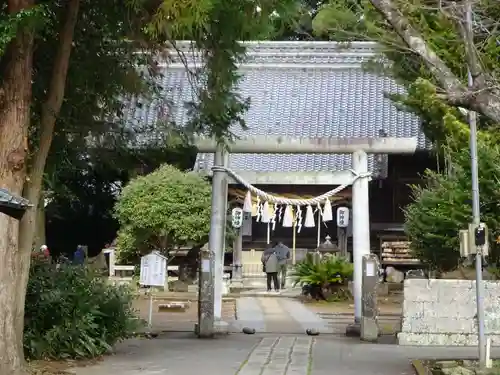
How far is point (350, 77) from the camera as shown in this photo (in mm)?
28656

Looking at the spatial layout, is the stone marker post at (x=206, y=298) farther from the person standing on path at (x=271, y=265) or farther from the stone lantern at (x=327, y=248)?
the stone lantern at (x=327, y=248)

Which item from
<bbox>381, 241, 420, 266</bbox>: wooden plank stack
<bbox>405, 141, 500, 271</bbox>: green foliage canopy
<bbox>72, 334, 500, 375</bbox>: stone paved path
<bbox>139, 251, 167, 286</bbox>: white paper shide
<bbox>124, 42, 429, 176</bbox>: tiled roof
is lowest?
Answer: <bbox>72, 334, 500, 375</bbox>: stone paved path

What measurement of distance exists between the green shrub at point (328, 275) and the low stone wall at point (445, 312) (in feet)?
26.0

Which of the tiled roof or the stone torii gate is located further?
the tiled roof

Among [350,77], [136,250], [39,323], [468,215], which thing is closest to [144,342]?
[39,323]

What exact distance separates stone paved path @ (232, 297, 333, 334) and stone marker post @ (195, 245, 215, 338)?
4.48ft

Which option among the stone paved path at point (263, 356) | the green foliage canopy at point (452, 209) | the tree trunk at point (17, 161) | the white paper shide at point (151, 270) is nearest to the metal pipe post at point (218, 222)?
the stone paved path at point (263, 356)

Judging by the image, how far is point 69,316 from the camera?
1034 cm

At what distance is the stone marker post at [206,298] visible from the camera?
13.6 m

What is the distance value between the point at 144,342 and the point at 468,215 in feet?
23.3

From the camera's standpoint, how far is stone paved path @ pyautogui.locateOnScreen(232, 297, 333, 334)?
15.2 metres

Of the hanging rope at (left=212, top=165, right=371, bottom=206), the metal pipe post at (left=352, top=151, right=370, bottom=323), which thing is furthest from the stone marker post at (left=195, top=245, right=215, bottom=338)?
the metal pipe post at (left=352, top=151, right=370, bottom=323)

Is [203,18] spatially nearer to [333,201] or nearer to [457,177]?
[457,177]

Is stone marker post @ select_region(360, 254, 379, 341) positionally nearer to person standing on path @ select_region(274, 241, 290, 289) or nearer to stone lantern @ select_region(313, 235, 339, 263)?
person standing on path @ select_region(274, 241, 290, 289)
